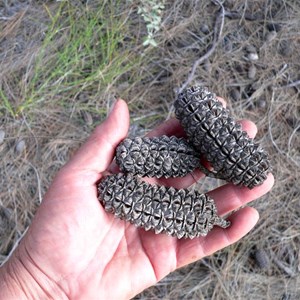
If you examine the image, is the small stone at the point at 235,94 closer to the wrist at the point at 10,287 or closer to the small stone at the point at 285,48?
the small stone at the point at 285,48

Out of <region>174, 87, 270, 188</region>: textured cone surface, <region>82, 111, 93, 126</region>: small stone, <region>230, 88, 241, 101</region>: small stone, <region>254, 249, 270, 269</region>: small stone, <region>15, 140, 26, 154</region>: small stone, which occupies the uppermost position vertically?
<region>174, 87, 270, 188</region>: textured cone surface

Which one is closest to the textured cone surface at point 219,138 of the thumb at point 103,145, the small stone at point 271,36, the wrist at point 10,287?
the thumb at point 103,145

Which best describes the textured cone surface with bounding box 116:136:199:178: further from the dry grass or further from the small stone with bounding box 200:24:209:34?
the small stone with bounding box 200:24:209:34

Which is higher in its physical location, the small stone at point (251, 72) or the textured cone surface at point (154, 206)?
the textured cone surface at point (154, 206)

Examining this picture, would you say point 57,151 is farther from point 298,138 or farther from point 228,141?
point 298,138

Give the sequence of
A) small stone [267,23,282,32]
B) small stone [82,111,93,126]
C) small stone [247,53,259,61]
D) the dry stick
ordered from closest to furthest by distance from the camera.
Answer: small stone [82,111,93,126], the dry stick, small stone [247,53,259,61], small stone [267,23,282,32]

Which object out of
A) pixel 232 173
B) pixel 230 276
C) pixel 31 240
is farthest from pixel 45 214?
pixel 230 276

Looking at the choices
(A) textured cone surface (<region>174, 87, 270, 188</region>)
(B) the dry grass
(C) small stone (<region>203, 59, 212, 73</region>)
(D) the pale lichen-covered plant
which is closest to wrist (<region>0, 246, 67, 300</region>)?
(B) the dry grass

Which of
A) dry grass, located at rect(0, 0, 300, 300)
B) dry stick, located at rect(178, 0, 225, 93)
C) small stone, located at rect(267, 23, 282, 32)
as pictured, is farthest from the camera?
small stone, located at rect(267, 23, 282, 32)
